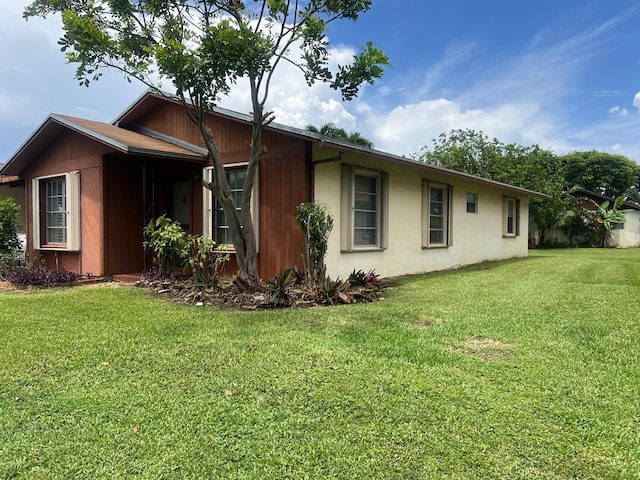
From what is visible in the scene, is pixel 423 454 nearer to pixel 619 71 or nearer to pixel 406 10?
pixel 406 10

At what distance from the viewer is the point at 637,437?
2.41 m

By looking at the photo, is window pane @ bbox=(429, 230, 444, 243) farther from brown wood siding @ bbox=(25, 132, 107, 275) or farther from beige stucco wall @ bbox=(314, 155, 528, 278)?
brown wood siding @ bbox=(25, 132, 107, 275)

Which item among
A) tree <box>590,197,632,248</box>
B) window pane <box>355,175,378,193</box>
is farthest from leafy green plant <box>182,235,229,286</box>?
tree <box>590,197,632,248</box>

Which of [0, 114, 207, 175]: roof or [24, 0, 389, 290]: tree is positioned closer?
[24, 0, 389, 290]: tree

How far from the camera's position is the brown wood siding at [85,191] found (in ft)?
28.6

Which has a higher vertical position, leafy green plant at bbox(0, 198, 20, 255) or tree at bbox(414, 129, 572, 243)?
tree at bbox(414, 129, 572, 243)

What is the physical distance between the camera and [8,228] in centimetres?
980

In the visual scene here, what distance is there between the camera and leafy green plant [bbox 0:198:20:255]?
9.64 metres

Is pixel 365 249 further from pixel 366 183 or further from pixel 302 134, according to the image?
pixel 302 134

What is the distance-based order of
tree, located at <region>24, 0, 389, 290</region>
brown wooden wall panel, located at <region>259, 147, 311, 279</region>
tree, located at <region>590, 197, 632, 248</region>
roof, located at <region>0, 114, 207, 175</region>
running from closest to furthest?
tree, located at <region>24, 0, 389, 290</region>
brown wooden wall panel, located at <region>259, 147, 311, 279</region>
roof, located at <region>0, 114, 207, 175</region>
tree, located at <region>590, 197, 632, 248</region>

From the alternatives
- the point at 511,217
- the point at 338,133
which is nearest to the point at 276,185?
the point at 511,217

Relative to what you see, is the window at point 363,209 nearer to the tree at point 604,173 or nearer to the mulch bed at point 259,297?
the mulch bed at point 259,297

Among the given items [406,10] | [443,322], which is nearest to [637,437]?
[443,322]

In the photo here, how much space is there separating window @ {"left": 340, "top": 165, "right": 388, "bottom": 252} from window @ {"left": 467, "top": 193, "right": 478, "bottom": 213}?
4722 millimetres
